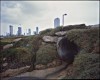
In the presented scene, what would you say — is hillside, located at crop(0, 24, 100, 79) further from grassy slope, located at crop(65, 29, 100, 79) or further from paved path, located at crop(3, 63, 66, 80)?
paved path, located at crop(3, 63, 66, 80)

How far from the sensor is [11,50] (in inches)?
680

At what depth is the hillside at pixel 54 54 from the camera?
12.0 meters

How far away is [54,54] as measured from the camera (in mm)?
15617

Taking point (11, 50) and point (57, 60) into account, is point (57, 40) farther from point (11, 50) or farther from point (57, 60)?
point (11, 50)

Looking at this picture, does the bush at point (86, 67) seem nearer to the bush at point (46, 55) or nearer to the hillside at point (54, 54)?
the hillside at point (54, 54)

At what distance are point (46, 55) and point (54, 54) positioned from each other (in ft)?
1.76

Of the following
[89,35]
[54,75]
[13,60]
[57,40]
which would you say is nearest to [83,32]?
[89,35]

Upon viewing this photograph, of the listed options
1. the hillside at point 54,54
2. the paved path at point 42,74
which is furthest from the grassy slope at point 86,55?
Result: the paved path at point 42,74

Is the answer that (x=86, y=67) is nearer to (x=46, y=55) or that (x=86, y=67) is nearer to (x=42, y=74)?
(x=42, y=74)

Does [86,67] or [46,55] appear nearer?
[86,67]

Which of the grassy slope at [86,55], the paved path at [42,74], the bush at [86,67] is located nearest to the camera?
the bush at [86,67]

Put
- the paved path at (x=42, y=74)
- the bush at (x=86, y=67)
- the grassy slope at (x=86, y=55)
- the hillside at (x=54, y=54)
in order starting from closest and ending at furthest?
the bush at (x=86, y=67), the grassy slope at (x=86, y=55), the hillside at (x=54, y=54), the paved path at (x=42, y=74)

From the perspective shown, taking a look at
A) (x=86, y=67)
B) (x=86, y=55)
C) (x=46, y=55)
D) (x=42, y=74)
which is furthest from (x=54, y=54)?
(x=86, y=67)

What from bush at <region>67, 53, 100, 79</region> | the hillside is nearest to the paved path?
the hillside
